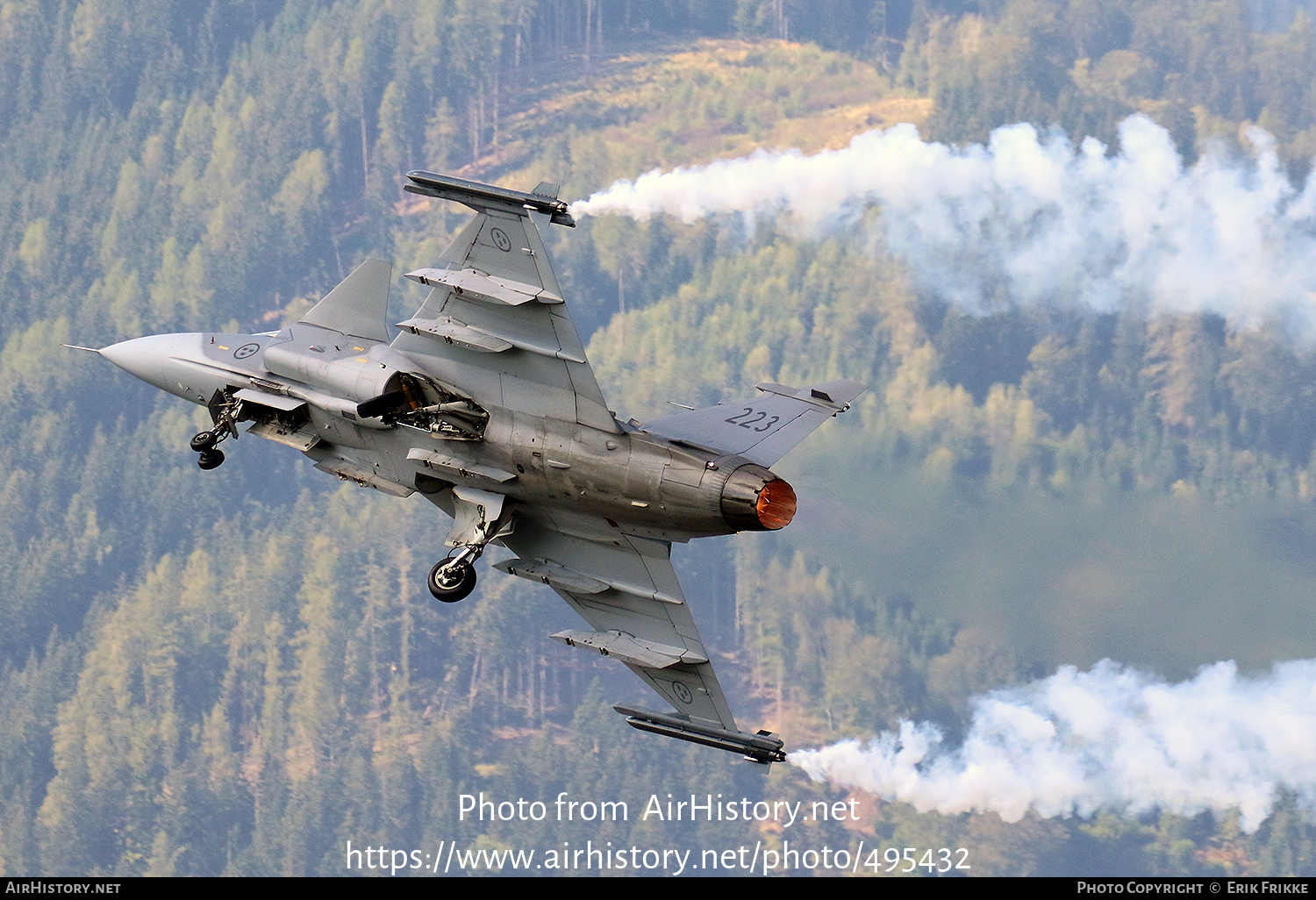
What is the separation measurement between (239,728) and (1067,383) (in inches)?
3085

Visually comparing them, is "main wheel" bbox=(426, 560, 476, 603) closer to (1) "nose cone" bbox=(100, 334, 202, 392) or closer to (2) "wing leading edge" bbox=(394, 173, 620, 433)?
(2) "wing leading edge" bbox=(394, 173, 620, 433)

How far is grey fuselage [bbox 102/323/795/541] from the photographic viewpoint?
3127 centimetres

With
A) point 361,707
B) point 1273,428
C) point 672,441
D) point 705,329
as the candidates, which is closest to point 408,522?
point 361,707

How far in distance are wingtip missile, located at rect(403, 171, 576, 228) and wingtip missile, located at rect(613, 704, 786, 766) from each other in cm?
889

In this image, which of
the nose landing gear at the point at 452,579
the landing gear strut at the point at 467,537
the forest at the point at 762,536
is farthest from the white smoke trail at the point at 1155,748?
the nose landing gear at the point at 452,579

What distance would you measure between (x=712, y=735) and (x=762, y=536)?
120638 millimetres

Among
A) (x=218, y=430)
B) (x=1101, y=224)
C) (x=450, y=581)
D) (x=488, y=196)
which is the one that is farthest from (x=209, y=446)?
(x=1101, y=224)

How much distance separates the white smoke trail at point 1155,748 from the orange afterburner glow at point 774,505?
56025 mm

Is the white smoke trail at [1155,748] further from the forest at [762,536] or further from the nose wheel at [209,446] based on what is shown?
the nose wheel at [209,446]

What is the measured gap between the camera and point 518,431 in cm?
3198

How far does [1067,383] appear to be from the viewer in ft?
538

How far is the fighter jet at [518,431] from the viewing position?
1221 inches

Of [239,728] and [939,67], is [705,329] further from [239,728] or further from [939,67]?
[239,728]

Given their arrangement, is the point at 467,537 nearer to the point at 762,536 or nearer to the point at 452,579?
the point at 452,579
